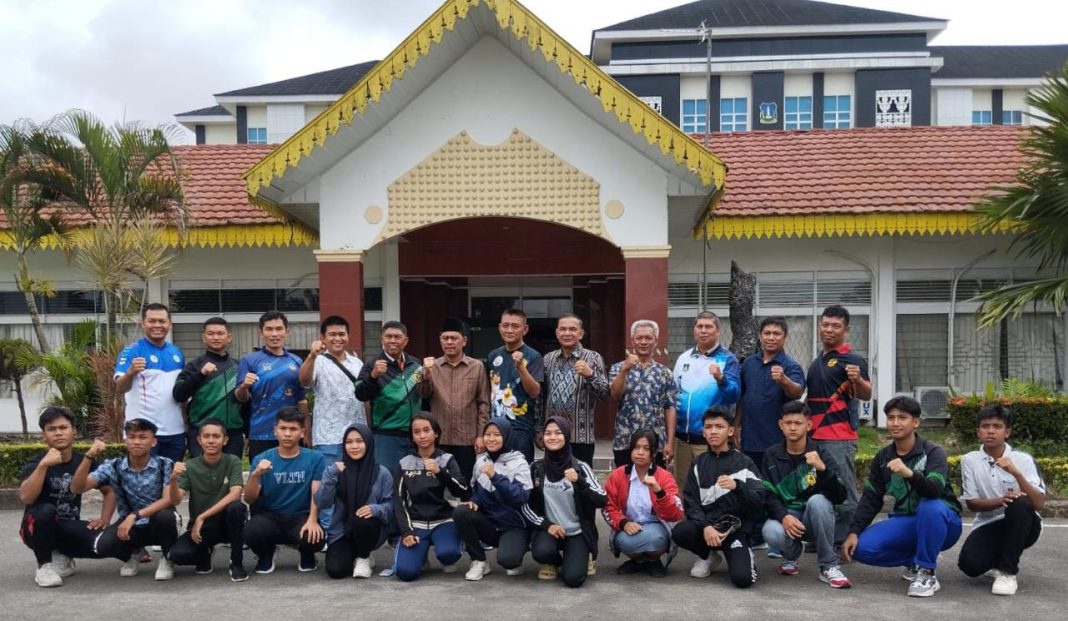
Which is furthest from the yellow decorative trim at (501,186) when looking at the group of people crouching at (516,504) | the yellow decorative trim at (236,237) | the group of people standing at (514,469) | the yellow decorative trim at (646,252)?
the group of people crouching at (516,504)

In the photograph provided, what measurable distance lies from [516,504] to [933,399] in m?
8.18

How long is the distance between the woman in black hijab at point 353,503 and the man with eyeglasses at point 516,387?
105 centimetres

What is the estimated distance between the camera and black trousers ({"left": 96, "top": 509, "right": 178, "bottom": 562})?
6.08 metres

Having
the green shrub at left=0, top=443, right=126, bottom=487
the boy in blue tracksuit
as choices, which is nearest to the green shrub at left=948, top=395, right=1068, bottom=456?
the boy in blue tracksuit

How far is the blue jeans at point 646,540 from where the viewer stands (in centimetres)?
602

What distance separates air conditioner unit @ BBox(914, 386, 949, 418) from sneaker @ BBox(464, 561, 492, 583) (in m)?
8.20

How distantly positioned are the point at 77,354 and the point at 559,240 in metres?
5.96

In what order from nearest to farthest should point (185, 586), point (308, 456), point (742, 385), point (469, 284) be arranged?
point (185, 586)
point (308, 456)
point (742, 385)
point (469, 284)

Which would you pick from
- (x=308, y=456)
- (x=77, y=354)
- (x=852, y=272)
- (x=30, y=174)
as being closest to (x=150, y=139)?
(x=30, y=174)

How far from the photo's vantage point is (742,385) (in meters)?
6.86

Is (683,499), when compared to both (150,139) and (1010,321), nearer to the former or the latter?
(150,139)

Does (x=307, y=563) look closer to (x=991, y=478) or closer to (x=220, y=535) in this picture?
(x=220, y=535)

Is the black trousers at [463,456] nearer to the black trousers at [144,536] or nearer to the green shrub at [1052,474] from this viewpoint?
the black trousers at [144,536]

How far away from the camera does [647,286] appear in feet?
31.8
